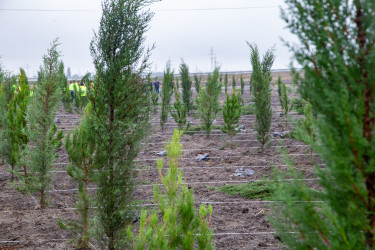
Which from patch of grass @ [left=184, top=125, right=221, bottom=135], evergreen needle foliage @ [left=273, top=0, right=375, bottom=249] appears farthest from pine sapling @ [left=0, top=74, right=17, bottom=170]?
evergreen needle foliage @ [left=273, top=0, right=375, bottom=249]

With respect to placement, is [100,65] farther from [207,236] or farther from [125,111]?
[207,236]

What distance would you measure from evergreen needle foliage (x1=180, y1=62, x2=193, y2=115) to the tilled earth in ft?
20.3

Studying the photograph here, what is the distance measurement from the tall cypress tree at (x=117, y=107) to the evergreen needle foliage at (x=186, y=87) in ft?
43.0

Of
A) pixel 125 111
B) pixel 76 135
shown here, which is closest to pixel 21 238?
pixel 76 135

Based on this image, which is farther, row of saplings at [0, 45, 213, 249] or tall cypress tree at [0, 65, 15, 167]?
tall cypress tree at [0, 65, 15, 167]

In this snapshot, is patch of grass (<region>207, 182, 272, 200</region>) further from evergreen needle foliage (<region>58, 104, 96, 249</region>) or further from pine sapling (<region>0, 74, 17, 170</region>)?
pine sapling (<region>0, 74, 17, 170</region>)

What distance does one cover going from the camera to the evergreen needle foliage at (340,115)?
1.83m

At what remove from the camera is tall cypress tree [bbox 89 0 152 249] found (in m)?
4.04

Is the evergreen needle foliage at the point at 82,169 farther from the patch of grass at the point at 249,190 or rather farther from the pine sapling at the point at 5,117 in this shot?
the pine sapling at the point at 5,117

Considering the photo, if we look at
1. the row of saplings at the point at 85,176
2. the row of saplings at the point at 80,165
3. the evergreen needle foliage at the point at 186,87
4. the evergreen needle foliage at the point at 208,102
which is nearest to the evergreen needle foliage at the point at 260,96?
the row of saplings at the point at 80,165

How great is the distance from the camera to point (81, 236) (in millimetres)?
4691

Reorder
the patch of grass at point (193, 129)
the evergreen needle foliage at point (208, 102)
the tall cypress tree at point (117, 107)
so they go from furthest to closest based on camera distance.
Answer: the patch of grass at point (193, 129) → the evergreen needle foliage at point (208, 102) → the tall cypress tree at point (117, 107)

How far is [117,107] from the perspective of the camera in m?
4.07

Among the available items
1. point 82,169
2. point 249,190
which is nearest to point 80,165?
point 82,169
